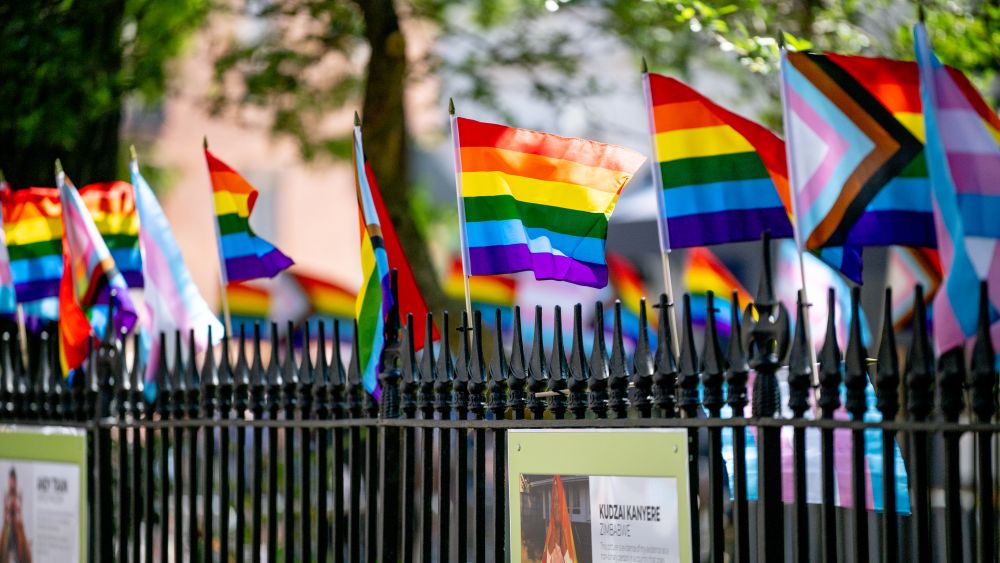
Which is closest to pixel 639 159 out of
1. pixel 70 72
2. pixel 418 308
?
pixel 418 308

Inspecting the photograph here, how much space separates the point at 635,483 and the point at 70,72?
578cm

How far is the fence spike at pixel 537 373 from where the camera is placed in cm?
452

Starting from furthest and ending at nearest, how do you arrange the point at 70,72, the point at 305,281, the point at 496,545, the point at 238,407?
the point at 305,281
the point at 70,72
the point at 238,407
the point at 496,545

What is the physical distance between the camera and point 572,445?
4.33 meters

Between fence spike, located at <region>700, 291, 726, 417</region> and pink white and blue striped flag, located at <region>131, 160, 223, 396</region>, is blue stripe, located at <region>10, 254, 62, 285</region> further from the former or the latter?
fence spike, located at <region>700, 291, 726, 417</region>

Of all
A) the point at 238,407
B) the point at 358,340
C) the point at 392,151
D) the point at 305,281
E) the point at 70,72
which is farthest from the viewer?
the point at 392,151

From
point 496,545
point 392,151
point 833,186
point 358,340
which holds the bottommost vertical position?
point 496,545

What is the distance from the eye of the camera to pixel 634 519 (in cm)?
414

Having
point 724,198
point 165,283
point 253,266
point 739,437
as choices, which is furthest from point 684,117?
point 165,283

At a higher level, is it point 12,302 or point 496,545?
point 12,302

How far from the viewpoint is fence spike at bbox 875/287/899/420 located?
11.8 ft

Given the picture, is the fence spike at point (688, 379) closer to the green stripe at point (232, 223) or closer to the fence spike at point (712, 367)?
the fence spike at point (712, 367)

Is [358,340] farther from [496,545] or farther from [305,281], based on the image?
[305,281]

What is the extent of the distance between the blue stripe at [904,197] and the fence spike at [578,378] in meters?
1.09
